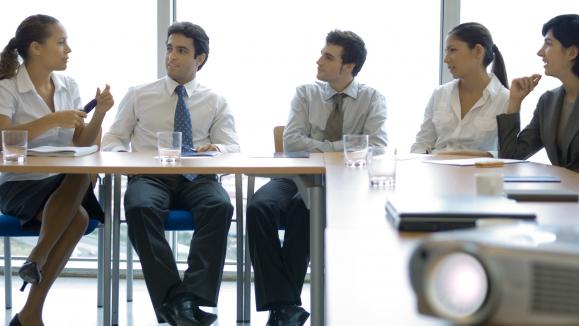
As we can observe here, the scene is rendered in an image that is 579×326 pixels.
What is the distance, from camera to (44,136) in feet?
10.8

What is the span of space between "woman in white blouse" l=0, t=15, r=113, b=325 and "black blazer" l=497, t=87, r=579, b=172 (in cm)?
168

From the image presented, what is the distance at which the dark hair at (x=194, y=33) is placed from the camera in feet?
12.0

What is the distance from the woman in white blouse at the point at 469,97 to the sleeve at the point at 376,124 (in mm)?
175

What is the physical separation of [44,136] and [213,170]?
108 cm

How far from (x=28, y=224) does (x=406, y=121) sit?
2067 millimetres

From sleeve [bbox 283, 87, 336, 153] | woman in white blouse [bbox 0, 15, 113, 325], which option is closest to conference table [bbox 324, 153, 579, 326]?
woman in white blouse [bbox 0, 15, 113, 325]

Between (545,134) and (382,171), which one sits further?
(545,134)

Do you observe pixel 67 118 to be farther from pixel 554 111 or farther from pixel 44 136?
pixel 554 111

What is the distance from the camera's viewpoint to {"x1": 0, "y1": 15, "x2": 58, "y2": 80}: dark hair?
3307mm

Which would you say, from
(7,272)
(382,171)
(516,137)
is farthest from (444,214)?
(7,272)

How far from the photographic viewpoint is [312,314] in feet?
8.32

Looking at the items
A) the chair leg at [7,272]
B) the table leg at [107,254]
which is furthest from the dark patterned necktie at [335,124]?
the chair leg at [7,272]

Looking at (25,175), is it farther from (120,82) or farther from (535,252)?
(535,252)

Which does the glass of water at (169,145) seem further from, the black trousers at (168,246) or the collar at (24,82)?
the collar at (24,82)
